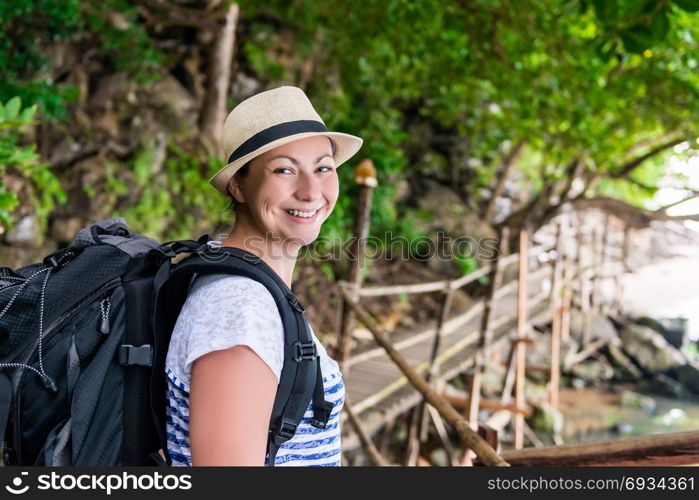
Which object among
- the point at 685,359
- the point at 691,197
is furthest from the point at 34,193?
the point at 685,359

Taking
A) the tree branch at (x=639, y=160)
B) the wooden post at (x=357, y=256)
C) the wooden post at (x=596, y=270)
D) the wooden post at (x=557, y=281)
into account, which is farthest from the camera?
the wooden post at (x=596, y=270)

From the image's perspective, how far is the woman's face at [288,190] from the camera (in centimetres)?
125

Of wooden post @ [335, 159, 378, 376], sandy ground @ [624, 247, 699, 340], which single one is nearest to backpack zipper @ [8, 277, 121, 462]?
wooden post @ [335, 159, 378, 376]

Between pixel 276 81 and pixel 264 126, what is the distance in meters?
6.78

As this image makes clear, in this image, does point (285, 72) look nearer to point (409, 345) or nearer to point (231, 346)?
point (409, 345)

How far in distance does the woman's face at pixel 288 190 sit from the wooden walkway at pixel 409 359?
3.29 meters

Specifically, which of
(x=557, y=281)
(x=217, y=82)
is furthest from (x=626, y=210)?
(x=217, y=82)

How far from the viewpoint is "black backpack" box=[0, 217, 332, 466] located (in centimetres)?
107

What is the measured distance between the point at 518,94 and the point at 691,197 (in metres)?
5.09

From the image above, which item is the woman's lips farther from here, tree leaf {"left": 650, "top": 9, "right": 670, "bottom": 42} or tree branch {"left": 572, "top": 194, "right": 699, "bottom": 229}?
tree branch {"left": 572, "top": 194, "right": 699, "bottom": 229}

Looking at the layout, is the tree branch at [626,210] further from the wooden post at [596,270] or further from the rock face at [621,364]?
the rock face at [621,364]

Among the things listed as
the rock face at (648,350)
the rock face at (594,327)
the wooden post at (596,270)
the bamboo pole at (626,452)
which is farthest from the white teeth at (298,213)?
the rock face at (648,350)

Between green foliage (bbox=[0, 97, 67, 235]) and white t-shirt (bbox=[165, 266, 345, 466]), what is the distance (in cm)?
146

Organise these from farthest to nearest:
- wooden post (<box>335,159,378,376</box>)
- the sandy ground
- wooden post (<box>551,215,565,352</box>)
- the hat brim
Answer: the sandy ground, wooden post (<box>551,215,565,352</box>), wooden post (<box>335,159,378,376</box>), the hat brim
